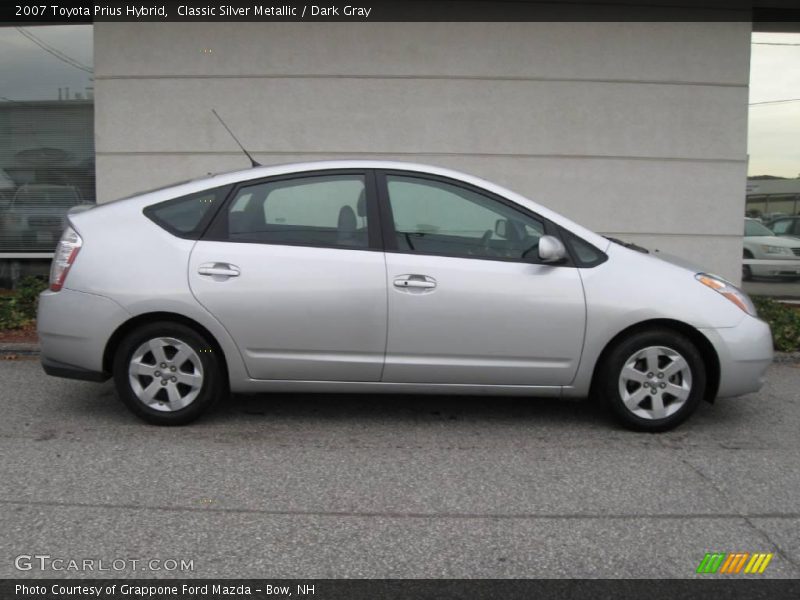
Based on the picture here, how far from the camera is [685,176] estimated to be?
8781 millimetres

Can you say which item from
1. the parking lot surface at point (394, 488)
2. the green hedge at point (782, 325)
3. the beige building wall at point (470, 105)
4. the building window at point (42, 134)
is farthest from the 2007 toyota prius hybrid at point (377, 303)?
the building window at point (42, 134)

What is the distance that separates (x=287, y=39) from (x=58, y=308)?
5.06 meters

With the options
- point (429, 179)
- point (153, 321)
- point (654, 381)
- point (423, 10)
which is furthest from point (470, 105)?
point (153, 321)

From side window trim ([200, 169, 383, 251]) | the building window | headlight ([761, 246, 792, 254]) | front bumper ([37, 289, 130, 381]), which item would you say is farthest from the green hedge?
the building window

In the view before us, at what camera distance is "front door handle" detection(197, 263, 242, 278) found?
4.55 meters

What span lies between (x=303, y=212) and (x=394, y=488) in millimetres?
1827

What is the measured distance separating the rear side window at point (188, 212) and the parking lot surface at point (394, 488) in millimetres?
1266

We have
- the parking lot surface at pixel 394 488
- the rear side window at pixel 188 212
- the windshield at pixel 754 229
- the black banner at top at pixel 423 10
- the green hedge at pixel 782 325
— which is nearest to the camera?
the parking lot surface at pixel 394 488

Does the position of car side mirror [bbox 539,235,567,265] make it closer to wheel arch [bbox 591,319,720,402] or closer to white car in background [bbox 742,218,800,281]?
wheel arch [bbox 591,319,720,402]

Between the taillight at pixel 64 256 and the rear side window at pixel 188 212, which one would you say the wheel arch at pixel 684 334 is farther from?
the taillight at pixel 64 256

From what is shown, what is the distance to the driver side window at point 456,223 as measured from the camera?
4.63 meters

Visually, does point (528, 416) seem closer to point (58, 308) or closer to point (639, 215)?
point (58, 308)

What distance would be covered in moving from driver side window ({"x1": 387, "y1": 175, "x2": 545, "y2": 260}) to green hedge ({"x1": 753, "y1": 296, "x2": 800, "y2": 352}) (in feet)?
11.5
